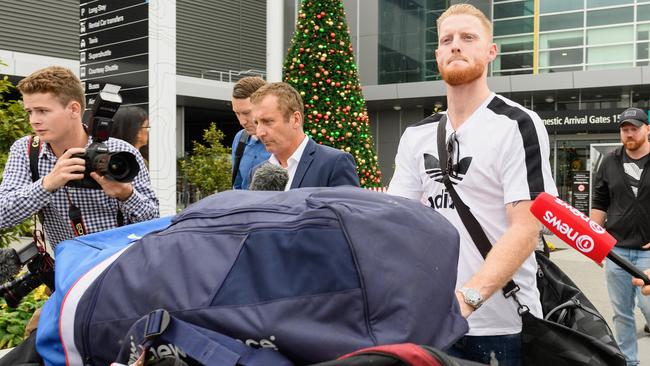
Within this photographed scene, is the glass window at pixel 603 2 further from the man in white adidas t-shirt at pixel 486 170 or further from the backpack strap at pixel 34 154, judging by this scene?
the backpack strap at pixel 34 154

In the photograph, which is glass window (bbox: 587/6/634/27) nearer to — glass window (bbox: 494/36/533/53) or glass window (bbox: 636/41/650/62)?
glass window (bbox: 636/41/650/62)

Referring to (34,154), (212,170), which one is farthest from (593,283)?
(212,170)

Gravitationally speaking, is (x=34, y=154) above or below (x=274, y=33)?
below

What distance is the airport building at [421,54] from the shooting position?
75.7 feet

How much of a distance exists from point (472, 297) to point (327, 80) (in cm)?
1009

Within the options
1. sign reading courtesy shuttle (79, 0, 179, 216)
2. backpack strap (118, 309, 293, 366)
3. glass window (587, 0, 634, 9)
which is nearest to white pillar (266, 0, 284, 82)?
sign reading courtesy shuttle (79, 0, 179, 216)

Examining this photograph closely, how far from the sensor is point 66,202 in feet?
8.87

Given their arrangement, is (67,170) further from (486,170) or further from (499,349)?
(499,349)

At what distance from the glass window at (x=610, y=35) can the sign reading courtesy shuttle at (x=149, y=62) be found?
21.1 metres

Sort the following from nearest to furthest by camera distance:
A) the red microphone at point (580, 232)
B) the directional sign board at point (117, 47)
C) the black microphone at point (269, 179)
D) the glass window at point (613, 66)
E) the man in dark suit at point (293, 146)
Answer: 1. the red microphone at point (580, 232)
2. the black microphone at point (269, 179)
3. the man in dark suit at point (293, 146)
4. the directional sign board at point (117, 47)
5. the glass window at point (613, 66)

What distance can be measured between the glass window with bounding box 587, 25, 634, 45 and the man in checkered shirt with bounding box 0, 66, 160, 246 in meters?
25.3

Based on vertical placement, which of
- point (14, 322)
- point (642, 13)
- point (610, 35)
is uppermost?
point (642, 13)

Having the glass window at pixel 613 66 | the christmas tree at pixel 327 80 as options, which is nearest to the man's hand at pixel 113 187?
the christmas tree at pixel 327 80

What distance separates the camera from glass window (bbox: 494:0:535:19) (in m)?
26.0
